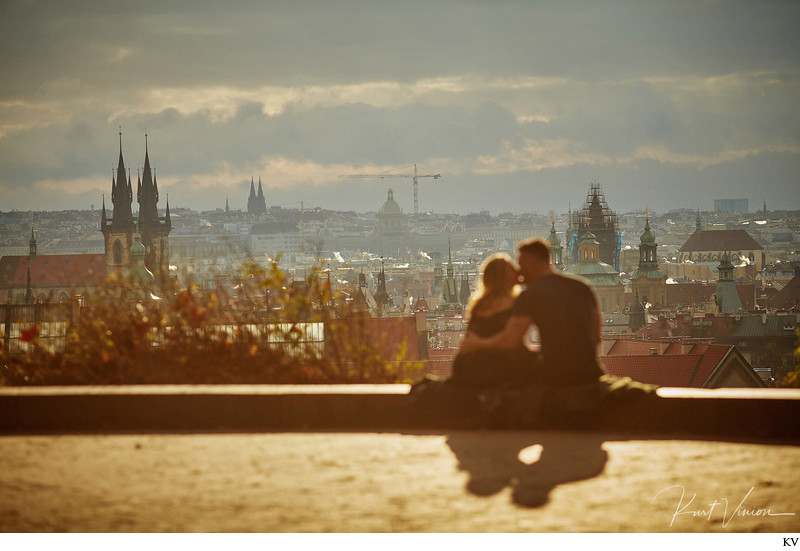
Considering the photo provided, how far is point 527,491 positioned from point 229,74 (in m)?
59.1

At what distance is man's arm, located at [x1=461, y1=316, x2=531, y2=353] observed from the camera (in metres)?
5.24

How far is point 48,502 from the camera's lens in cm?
436

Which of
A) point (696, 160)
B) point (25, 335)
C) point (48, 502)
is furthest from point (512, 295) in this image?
point (696, 160)

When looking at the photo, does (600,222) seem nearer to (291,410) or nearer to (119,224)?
(119,224)

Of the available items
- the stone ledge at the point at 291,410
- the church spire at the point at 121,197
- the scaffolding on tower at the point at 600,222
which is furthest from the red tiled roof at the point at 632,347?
the church spire at the point at 121,197

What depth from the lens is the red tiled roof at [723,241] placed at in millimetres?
138375

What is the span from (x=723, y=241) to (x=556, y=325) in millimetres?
139523

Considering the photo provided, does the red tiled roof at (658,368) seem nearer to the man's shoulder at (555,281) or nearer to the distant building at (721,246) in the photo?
the man's shoulder at (555,281)

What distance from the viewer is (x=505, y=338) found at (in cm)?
528

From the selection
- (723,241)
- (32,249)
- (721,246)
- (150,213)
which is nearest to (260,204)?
(721,246)

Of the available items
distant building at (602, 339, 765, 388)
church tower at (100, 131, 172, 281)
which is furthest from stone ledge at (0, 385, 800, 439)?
church tower at (100, 131, 172, 281)

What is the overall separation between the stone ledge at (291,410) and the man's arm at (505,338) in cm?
38

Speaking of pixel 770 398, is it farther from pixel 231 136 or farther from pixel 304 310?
pixel 231 136

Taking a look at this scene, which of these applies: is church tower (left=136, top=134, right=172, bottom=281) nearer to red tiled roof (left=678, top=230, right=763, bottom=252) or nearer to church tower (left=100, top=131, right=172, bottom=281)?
church tower (left=100, top=131, right=172, bottom=281)
